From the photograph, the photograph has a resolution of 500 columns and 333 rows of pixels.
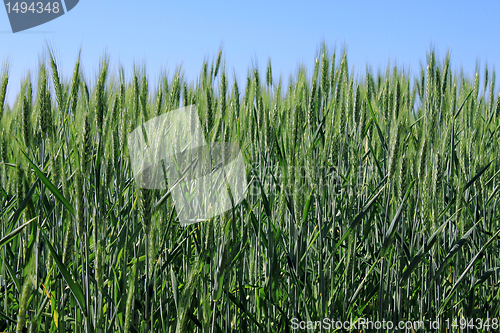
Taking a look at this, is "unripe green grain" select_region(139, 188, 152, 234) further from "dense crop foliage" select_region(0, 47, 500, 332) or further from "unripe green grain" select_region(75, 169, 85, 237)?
"unripe green grain" select_region(75, 169, 85, 237)

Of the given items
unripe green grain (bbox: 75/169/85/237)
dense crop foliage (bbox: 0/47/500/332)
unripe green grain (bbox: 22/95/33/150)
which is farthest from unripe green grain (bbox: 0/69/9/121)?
unripe green grain (bbox: 75/169/85/237)

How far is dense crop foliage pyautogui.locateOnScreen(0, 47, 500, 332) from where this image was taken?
0.82 m

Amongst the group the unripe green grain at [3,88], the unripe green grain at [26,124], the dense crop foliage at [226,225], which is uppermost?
the unripe green grain at [3,88]

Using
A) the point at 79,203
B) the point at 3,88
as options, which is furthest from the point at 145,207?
the point at 3,88

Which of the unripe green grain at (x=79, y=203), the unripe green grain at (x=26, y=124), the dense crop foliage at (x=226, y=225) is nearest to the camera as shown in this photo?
the unripe green grain at (x=79, y=203)

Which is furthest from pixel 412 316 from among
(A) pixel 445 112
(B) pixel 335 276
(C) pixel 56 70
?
(C) pixel 56 70

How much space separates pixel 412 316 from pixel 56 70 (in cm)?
158

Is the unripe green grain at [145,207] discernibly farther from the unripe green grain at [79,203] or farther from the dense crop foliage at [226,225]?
the unripe green grain at [79,203]

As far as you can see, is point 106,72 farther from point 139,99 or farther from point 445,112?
point 445,112

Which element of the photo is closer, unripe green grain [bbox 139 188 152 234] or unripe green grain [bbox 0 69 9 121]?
unripe green grain [bbox 139 188 152 234]

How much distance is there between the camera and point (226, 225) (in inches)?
30.8

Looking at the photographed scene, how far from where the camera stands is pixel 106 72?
1.12 m

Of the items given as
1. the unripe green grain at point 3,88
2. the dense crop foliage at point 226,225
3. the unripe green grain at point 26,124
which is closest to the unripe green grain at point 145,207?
the dense crop foliage at point 226,225

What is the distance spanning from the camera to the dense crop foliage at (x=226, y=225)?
0.82m
